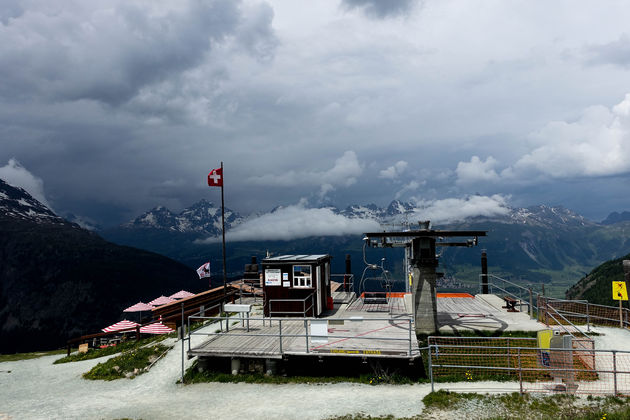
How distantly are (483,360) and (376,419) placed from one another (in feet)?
24.4

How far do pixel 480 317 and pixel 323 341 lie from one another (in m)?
11.7

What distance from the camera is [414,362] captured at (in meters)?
17.7

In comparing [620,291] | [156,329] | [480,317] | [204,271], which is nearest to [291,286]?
[480,317]

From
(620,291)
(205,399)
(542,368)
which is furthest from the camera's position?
(620,291)

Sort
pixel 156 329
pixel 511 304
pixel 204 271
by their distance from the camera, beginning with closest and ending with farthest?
pixel 511 304
pixel 156 329
pixel 204 271

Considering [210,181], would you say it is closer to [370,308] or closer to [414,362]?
[370,308]

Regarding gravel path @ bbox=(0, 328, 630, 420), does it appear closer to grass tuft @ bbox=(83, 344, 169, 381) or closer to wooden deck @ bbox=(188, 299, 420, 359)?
grass tuft @ bbox=(83, 344, 169, 381)

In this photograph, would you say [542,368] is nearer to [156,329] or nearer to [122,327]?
[156,329]

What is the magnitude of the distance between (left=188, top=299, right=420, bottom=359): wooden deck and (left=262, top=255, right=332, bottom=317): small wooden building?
1.88 m

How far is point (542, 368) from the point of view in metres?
16.4

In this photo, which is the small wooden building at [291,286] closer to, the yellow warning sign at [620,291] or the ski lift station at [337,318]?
the ski lift station at [337,318]

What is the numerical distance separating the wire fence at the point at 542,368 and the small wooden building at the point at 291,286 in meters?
8.82

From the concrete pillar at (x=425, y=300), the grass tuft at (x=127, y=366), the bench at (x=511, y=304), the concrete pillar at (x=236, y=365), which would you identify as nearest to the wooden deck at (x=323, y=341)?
the concrete pillar at (x=236, y=365)

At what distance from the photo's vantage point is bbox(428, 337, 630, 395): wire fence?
15.6 meters
